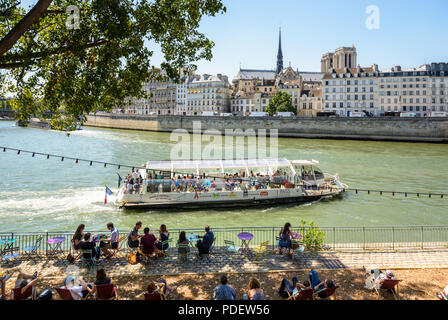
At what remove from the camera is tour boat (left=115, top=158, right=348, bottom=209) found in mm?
18062

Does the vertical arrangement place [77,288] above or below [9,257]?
above

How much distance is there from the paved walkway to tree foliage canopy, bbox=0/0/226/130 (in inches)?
186

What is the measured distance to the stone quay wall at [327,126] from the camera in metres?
55.0

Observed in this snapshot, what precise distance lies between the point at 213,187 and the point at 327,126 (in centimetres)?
4832

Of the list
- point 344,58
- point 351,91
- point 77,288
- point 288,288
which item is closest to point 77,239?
point 77,288

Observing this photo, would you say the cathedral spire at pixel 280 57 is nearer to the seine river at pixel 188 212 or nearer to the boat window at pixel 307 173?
the seine river at pixel 188 212

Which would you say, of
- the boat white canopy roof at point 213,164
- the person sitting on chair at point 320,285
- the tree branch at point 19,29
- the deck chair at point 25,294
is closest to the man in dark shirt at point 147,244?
the deck chair at point 25,294

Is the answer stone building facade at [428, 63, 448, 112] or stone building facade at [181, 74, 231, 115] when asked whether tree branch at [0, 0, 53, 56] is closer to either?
stone building facade at [428, 63, 448, 112]

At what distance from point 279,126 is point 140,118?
35058 mm

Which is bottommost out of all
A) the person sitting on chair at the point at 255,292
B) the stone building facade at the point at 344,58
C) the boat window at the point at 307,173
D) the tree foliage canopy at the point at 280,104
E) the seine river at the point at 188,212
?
the seine river at the point at 188,212

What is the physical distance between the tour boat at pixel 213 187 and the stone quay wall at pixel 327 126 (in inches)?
1662

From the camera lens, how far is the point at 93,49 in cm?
1105

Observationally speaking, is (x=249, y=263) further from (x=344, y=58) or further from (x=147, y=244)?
(x=344, y=58)

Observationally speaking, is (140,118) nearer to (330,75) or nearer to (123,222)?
(330,75)
